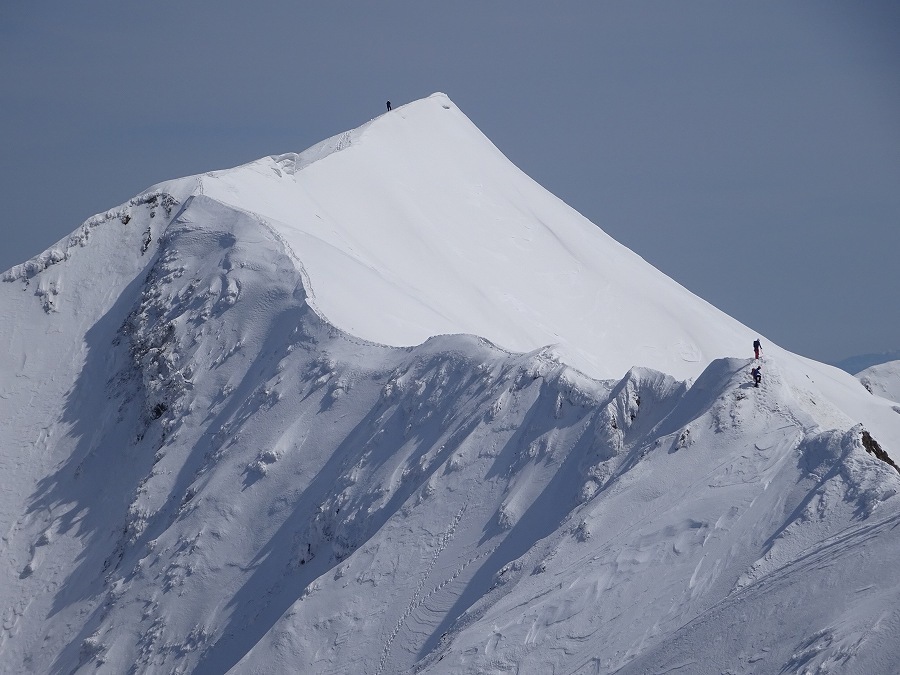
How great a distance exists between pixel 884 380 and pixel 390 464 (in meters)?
39.0

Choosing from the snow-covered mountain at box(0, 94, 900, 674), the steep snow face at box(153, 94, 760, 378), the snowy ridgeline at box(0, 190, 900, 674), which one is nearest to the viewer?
the snowy ridgeline at box(0, 190, 900, 674)

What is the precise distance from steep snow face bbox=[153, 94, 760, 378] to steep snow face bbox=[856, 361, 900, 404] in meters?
9.29

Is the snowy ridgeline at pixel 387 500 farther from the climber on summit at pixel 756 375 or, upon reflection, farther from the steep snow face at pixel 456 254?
the steep snow face at pixel 456 254

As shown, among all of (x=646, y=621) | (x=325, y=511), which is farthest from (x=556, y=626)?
(x=325, y=511)

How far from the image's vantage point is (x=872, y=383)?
177 ft

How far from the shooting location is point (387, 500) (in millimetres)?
22703

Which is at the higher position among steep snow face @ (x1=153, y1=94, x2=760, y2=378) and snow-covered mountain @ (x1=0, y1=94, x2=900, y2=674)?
steep snow face @ (x1=153, y1=94, x2=760, y2=378)

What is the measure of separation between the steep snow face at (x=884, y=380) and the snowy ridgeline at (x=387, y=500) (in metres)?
34.7

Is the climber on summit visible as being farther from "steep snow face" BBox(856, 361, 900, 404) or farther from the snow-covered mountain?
"steep snow face" BBox(856, 361, 900, 404)

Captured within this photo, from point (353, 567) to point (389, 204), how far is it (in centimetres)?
2618

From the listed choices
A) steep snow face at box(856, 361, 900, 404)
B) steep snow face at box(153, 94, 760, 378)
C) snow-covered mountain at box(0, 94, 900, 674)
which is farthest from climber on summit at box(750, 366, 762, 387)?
steep snow face at box(856, 361, 900, 404)

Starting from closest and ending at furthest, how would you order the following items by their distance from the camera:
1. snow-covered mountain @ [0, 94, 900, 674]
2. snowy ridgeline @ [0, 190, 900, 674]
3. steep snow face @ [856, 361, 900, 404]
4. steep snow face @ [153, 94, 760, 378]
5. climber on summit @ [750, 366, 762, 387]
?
snowy ridgeline @ [0, 190, 900, 674] < snow-covered mountain @ [0, 94, 900, 674] < climber on summit @ [750, 366, 762, 387] < steep snow face @ [153, 94, 760, 378] < steep snow face @ [856, 361, 900, 404]

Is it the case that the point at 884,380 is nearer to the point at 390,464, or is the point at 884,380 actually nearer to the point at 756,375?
the point at 390,464

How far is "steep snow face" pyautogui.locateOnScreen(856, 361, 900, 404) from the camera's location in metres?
53.0
